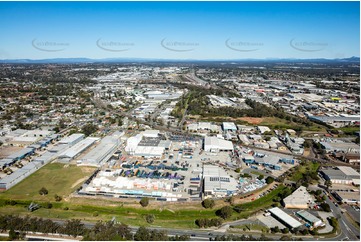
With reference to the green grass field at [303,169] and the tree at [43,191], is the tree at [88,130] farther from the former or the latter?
the green grass field at [303,169]


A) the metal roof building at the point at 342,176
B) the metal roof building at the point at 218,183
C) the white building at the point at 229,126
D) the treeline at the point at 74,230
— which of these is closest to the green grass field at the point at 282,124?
the white building at the point at 229,126

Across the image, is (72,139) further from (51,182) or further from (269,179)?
(269,179)

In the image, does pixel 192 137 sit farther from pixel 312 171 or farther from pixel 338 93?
pixel 338 93

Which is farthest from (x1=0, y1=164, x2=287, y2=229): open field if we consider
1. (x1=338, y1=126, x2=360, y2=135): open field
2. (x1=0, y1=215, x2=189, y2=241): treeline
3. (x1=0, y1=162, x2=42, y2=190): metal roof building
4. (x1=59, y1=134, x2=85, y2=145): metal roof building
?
(x1=338, y1=126, x2=360, y2=135): open field

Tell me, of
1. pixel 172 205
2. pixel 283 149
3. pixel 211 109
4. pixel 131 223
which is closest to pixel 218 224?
pixel 172 205

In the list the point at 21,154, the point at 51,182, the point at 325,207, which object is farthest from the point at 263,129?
the point at 21,154

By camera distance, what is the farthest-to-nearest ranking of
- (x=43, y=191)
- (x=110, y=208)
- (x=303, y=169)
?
(x=303, y=169) → (x=43, y=191) → (x=110, y=208)
